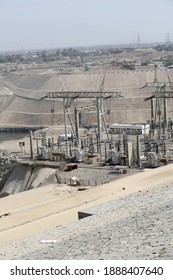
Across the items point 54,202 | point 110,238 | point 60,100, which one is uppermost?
point 110,238

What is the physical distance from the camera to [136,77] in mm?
61594

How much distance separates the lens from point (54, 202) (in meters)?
17.6

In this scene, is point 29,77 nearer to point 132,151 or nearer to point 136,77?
point 136,77

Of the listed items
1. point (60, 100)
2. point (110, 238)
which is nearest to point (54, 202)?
point (110, 238)

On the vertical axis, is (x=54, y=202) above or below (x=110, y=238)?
below

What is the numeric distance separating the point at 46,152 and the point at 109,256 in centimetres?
1833

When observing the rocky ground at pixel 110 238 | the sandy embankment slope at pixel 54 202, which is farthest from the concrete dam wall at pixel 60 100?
the rocky ground at pixel 110 238

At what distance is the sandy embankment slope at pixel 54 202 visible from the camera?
14305mm

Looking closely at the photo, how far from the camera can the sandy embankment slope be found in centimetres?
1430

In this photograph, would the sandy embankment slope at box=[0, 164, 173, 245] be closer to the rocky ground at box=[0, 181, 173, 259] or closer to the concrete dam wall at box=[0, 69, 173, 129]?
the rocky ground at box=[0, 181, 173, 259]

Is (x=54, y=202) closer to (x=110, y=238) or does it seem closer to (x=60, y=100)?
(x=110, y=238)

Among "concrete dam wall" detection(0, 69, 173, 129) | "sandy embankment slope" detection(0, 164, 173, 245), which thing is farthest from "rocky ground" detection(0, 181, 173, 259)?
"concrete dam wall" detection(0, 69, 173, 129)

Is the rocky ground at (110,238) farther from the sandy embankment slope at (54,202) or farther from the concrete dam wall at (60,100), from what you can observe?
the concrete dam wall at (60,100)
